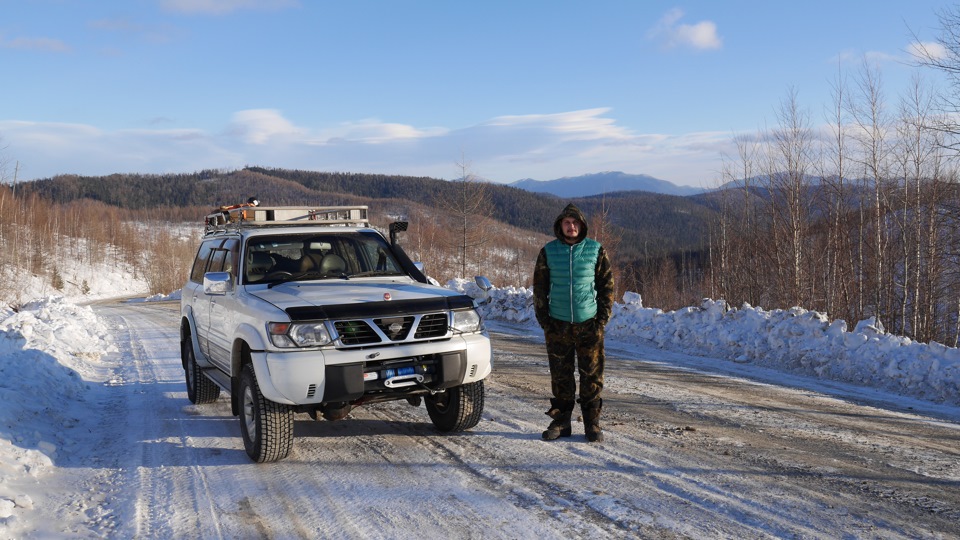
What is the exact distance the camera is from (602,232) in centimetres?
3669

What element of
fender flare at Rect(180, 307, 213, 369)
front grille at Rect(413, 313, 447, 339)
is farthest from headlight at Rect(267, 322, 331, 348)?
fender flare at Rect(180, 307, 213, 369)

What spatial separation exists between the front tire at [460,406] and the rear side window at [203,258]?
343 centimetres

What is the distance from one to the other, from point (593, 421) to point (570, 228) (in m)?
1.76

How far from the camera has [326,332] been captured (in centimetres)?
530

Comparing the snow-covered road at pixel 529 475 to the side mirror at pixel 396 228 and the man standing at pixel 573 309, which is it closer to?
the man standing at pixel 573 309

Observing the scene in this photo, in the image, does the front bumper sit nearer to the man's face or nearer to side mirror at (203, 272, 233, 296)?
side mirror at (203, 272, 233, 296)

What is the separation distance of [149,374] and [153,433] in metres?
4.14

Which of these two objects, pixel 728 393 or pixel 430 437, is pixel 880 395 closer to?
pixel 728 393

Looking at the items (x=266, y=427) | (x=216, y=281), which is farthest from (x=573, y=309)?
→ (x=216, y=281)

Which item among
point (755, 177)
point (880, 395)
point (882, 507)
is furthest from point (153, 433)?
point (755, 177)

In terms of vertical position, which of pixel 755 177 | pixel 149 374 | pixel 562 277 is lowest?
pixel 149 374

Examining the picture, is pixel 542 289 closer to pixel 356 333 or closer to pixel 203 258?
pixel 356 333

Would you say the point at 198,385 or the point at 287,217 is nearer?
the point at 287,217

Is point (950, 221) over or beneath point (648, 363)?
over
